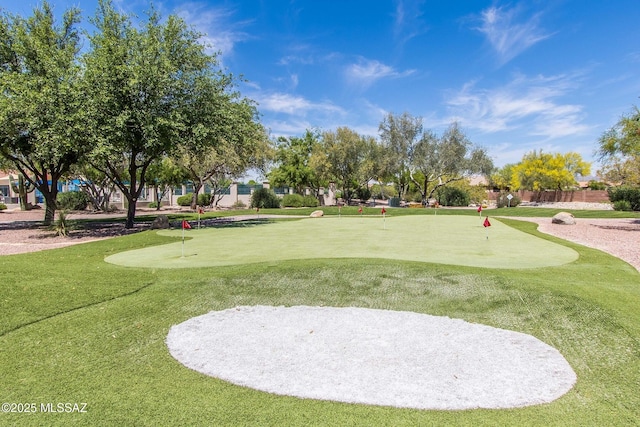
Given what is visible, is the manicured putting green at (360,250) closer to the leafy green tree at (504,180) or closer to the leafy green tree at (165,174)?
the leafy green tree at (165,174)

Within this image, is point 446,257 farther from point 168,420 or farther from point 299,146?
point 299,146

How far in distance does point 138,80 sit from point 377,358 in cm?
1574

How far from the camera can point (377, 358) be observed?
14.1 ft

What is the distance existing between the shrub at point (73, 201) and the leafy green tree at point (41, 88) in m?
21.6

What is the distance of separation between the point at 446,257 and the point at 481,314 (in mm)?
4134

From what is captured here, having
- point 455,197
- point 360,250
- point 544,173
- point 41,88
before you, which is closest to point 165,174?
point 41,88

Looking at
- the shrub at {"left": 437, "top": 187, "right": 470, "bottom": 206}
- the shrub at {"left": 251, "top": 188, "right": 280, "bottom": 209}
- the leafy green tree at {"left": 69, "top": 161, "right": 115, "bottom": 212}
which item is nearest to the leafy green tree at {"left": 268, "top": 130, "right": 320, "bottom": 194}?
the shrub at {"left": 251, "top": 188, "right": 280, "bottom": 209}

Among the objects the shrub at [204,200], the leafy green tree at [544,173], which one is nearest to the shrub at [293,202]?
the shrub at [204,200]

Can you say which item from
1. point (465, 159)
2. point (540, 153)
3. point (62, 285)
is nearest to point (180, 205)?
point (465, 159)

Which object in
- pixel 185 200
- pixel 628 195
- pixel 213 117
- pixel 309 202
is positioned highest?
pixel 213 117

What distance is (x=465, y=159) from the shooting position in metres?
43.5

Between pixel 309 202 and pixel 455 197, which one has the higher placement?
pixel 455 197

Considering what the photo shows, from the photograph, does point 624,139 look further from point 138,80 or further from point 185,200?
point 185,200

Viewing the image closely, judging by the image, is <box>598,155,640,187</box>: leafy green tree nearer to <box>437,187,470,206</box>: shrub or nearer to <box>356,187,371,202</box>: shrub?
<box>437,187,470,206</box>: shrub
